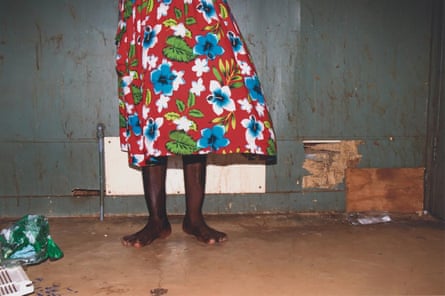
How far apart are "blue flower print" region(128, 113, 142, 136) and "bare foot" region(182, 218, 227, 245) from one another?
50cm

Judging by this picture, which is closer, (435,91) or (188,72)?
(188,72)

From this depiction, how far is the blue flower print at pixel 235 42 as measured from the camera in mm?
1835

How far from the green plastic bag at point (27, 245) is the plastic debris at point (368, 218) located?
147cm

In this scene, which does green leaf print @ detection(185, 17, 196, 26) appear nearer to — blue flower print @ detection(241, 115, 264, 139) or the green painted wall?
blue flower print @ detection(241, 115, 264, 139)

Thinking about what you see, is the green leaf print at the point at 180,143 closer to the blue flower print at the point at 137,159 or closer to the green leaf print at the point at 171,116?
the green leaf print at the point at 171,116

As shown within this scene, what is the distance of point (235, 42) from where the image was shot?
1.85 metres

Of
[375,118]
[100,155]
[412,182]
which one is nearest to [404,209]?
[412,182]

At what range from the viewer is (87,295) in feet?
4.59

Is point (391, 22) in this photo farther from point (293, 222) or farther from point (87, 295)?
point (87, 295)

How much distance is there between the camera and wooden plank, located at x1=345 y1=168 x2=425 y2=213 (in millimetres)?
2406

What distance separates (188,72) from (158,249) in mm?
762

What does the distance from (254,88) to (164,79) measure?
1.31ft

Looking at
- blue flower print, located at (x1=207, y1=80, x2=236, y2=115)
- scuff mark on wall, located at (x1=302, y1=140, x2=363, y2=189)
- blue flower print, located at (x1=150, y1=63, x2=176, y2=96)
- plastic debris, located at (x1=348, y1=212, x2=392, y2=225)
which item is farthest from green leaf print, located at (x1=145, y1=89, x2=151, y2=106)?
plastic debris, located at (x1=348, y1=212, x2=392, y2=225)

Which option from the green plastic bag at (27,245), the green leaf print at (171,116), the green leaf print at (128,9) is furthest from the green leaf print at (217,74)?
the green plastic bag at (27,245)
